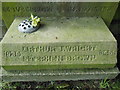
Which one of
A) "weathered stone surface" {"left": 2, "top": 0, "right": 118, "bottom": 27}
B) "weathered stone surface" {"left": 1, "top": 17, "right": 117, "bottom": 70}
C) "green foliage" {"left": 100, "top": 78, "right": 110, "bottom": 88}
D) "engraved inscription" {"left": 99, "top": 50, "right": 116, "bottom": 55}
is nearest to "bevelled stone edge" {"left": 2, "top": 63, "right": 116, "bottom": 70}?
"weathered stone surface" {"left": 1, "top": 17, "right": 117, "bottom": 70}

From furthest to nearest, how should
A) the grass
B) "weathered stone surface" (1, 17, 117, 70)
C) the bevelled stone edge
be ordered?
the grass → the bevelled stone edge → "weathered stone surface" (1, 17, 117, 70)

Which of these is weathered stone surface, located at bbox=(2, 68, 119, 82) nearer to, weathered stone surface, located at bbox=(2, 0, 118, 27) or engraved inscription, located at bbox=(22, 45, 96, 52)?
engraved inscription, located at bbox=(22, 45, 96, 52)

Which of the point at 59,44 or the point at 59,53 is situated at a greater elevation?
the point at 59,44

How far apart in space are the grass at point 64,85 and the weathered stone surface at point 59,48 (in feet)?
0.92

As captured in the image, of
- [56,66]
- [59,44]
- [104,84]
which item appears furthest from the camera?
[104,84]

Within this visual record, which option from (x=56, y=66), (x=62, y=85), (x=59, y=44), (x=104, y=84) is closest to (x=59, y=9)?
(x=59, y=44)

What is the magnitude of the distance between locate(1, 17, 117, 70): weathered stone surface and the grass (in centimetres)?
28

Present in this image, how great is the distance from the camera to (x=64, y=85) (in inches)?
91.4

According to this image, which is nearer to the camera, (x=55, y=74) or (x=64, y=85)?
(x=55, y=74)

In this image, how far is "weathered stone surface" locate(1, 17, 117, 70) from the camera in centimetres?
201

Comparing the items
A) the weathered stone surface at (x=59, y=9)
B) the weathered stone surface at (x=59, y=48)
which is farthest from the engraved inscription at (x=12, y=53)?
the weathered stone surface at (x=59, y=9)

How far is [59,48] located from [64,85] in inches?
22.0

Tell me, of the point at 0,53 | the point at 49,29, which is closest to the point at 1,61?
the point at 0,53

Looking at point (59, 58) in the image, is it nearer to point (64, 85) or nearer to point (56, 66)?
point (56, 66)
